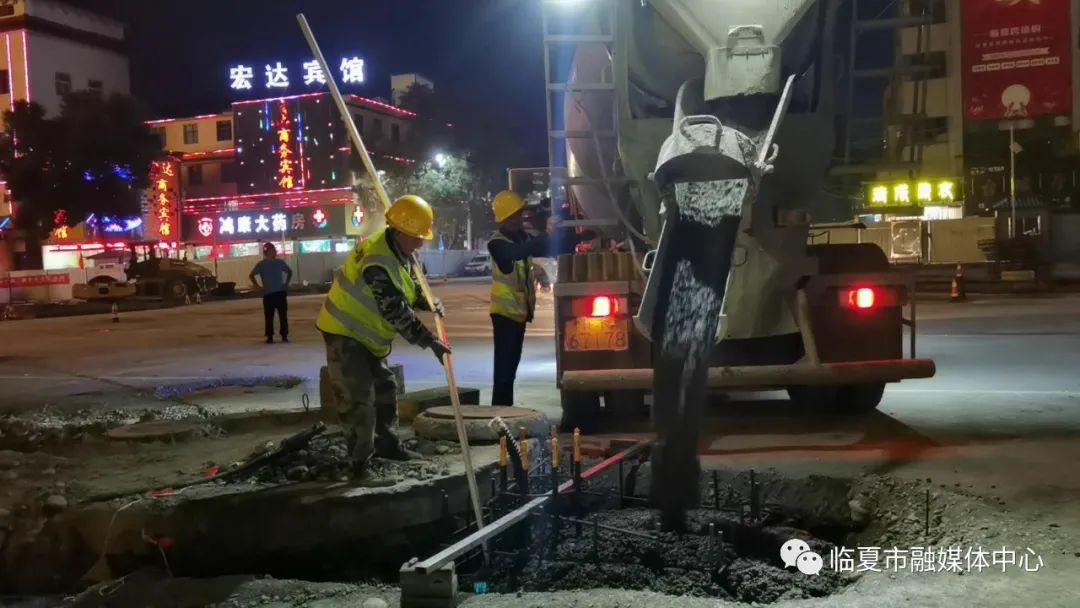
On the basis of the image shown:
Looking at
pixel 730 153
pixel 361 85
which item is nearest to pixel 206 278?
pixel 361 85

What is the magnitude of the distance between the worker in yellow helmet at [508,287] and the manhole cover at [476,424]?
2.52ft

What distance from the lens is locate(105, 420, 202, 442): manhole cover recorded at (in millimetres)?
6375

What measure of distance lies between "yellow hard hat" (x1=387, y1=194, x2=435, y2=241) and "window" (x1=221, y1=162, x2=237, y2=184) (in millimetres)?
44446

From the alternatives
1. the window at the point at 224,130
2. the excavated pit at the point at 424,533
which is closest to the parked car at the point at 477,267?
the window at the point at 224,130

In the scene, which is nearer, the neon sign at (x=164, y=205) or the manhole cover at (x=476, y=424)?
the manhole cover at (x=476, y=424)

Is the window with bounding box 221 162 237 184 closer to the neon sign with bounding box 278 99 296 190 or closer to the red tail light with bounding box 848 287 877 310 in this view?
the neon sign with bounding box 278 99 296 190

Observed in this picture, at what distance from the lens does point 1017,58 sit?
20.5 m

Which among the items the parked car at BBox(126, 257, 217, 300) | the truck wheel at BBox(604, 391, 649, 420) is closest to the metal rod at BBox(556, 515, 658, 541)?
the truck wheel at BBox(604, 391, 649, 420)

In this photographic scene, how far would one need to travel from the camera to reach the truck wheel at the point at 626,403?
22.0 feet

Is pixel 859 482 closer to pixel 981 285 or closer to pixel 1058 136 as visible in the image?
pixel 981 285

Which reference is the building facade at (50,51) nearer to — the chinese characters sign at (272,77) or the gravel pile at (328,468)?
the chinese characters sign at (272,77)

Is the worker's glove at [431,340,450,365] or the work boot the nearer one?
the worker's glove at [431,340,450,365]

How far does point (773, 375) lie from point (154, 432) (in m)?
4.26

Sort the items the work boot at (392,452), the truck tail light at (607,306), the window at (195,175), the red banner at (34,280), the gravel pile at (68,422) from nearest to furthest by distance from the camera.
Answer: the work boot at (392,452)
the truck tail light at (607,306)
the gravel pile at (68,422)
the red banner at (34,280)
the window at (195,175)
